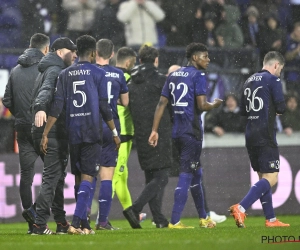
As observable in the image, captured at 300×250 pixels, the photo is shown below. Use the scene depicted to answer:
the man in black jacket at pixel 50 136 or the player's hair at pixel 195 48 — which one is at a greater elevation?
the player's hair at pixel 195 48

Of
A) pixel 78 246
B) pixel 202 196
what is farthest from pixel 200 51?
pixel 78 246

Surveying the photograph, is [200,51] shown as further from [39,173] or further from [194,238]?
[39,173]

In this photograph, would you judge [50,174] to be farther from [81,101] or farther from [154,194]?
[154,194]

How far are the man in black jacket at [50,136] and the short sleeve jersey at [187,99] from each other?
1.46 metres

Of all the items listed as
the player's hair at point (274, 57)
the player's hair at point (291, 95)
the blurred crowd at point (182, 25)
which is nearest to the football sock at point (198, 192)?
the player's hair at point (274, 57)

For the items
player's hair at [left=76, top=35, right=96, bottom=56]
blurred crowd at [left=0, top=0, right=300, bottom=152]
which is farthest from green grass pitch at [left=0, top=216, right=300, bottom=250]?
blurred crowd at [left=0, top=0, right=300, bottom=152]

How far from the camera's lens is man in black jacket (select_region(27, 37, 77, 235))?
9.17 metres

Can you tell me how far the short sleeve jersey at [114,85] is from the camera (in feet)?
35.2

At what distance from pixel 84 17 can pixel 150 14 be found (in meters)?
1.19

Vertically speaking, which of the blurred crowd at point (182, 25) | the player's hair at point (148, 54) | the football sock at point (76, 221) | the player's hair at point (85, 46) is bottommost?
the football sock at point (76, 221)

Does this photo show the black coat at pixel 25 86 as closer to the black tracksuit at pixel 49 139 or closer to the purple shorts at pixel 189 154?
the black tracksuit at pixel 49 139

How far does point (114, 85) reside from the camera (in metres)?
10.7

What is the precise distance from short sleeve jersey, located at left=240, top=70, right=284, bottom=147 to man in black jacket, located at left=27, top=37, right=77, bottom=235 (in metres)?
2.18

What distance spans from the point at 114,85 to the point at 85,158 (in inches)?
72.8
